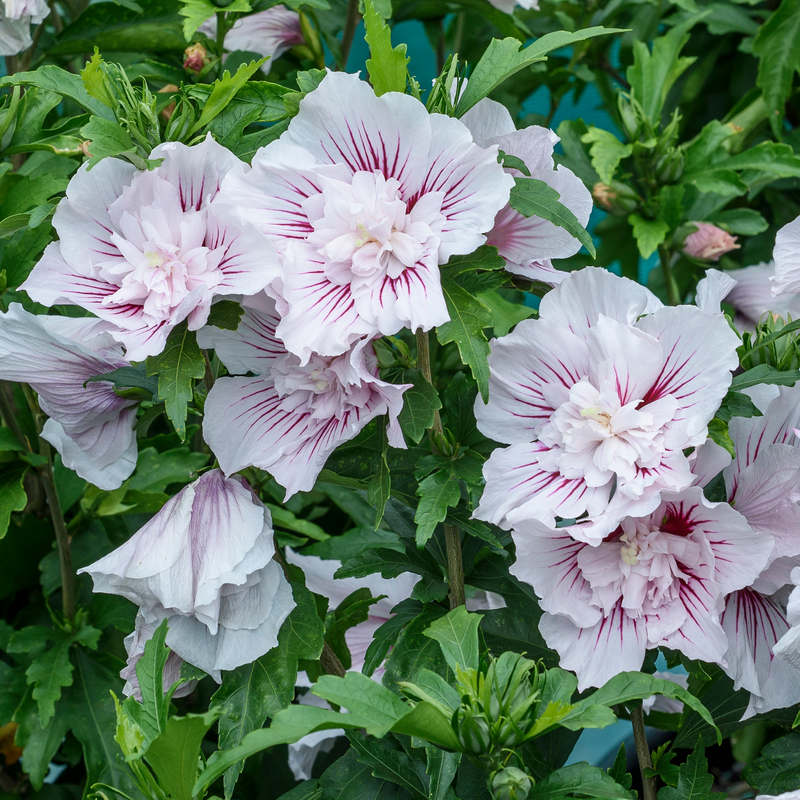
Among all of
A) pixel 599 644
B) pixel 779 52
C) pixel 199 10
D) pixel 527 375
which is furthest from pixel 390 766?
pixel 779 52

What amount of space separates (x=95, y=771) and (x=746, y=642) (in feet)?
1.90

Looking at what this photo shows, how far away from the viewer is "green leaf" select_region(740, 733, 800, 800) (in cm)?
62

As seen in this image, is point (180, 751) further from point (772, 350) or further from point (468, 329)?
point (772, 350)

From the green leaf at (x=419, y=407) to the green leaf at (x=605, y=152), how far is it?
477mm

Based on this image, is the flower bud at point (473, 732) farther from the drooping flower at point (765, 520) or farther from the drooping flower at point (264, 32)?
the drooping flower at point (264, 32)

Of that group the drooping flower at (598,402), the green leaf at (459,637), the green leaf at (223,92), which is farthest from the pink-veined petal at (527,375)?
the green leaf at (223,92)

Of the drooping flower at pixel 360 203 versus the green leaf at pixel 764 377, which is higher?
the drooping flower at pixel 360 203

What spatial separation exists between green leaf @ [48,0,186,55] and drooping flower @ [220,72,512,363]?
549 mm

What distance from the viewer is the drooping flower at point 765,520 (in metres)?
0.57

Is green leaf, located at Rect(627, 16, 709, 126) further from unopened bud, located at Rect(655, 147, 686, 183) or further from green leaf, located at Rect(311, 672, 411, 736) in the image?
green leaf, located at Rect(311, 672, 411, 736)

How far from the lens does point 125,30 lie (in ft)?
3.34

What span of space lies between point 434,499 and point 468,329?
11cm

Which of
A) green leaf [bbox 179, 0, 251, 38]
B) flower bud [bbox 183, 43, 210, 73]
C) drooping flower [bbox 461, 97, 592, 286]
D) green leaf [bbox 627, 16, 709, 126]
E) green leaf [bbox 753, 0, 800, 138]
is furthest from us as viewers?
green leaf [bbox 753, 0, 800, 138]

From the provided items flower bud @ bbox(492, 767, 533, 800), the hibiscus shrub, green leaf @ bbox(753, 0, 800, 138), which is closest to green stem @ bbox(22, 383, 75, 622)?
the hibiscus shrub
